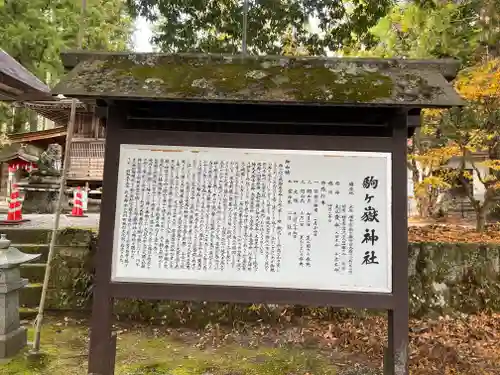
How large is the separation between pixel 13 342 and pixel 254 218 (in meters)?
3.17

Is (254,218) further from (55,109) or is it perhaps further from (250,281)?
(55,109)

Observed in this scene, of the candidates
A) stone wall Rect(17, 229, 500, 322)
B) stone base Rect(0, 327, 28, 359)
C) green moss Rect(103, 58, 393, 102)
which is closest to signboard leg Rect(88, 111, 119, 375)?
green moss Rect(103, 58, 393, 102)

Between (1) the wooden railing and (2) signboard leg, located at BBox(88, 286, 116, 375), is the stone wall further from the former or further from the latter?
(1) the wooden railing

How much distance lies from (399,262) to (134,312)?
13.2ft

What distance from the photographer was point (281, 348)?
4914 millimetres

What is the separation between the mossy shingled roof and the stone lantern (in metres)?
2.20

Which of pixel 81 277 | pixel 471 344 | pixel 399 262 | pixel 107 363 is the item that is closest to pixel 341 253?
pixel 399 262

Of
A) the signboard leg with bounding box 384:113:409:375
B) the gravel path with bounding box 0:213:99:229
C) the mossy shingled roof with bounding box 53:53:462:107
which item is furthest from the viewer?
the gravel path with bounding box 0:213:99:229

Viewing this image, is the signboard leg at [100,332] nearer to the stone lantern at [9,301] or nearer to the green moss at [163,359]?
the green moss at [163,359]

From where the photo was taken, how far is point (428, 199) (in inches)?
645

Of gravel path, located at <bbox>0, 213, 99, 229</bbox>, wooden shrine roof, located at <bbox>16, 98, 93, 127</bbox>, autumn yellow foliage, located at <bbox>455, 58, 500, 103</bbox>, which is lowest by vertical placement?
gravel path, located at <bbox>0, 213, 99, 229</bbox>

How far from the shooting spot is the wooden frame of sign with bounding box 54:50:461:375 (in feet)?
10.6

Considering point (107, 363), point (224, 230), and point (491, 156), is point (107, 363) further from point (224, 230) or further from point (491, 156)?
point (491, 156)

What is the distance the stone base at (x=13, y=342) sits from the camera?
4129mm
